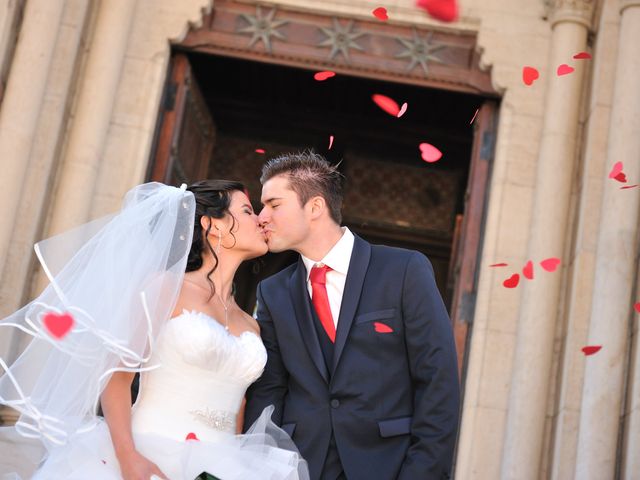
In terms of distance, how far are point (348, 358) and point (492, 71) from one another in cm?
402

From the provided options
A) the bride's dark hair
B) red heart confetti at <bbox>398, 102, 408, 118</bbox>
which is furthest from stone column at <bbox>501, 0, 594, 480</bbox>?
the bride's dark hair

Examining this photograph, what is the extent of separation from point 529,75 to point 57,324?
15.2ft

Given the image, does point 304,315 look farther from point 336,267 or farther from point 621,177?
point 621,177

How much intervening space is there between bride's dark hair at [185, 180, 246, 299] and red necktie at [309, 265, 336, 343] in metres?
0.40

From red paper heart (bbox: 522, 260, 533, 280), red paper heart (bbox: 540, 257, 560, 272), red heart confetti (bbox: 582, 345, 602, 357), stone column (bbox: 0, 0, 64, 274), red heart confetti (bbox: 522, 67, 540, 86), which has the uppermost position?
red heart confetti (bbox: 522, 67, 540, 86)

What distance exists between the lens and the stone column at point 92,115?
755cm

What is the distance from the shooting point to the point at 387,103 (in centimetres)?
1038

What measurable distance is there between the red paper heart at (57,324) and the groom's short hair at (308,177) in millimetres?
1207

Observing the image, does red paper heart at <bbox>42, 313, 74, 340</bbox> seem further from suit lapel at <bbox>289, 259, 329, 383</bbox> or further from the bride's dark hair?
suit lapel at <bbox>289, 259, 329, 383</bbox>

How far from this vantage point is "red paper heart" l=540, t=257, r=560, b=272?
7469 mm

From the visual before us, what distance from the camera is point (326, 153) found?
11953mm

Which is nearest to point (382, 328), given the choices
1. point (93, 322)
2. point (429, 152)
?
point (93, 322)

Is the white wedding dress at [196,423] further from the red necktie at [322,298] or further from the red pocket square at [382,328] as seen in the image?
the red pocket square at [382,328]

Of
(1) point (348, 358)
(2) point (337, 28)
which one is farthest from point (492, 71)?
(1) point (348, 358)
